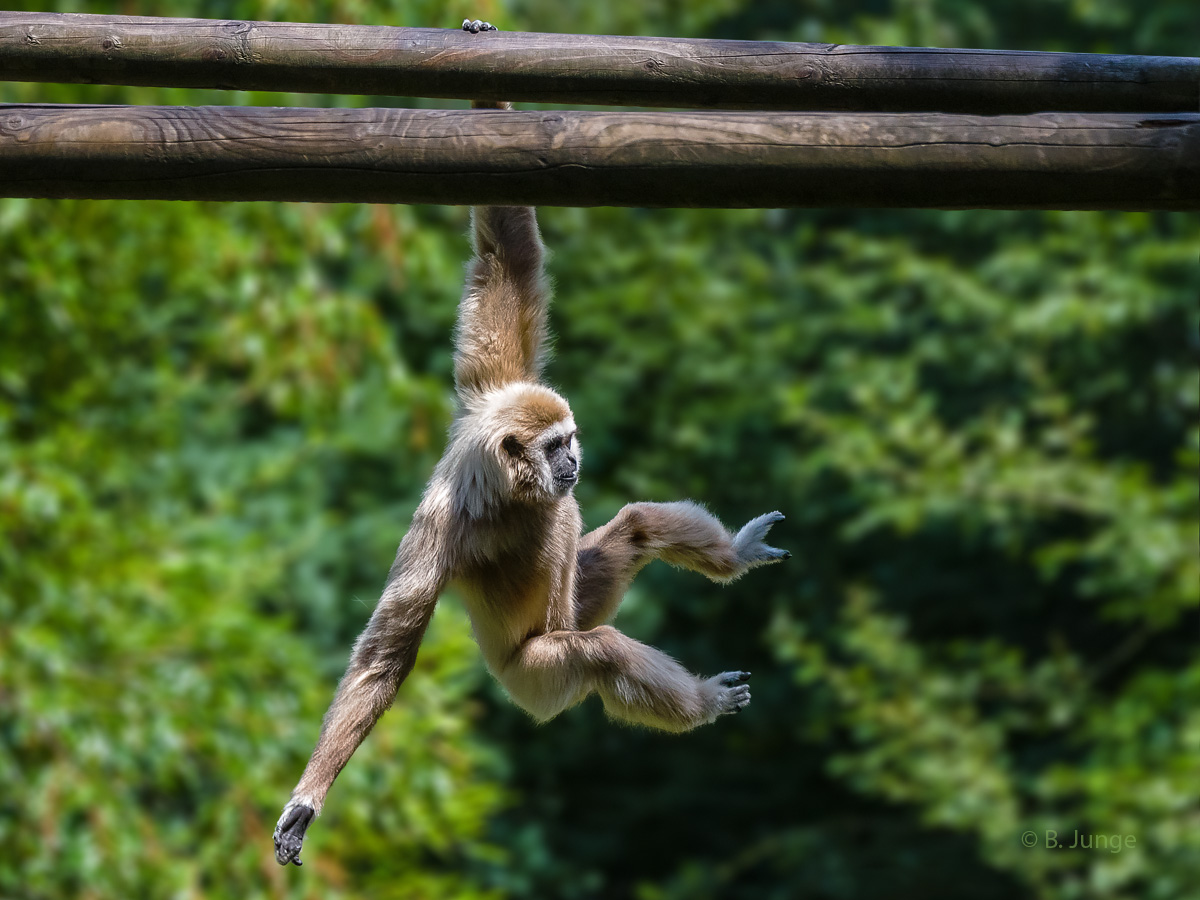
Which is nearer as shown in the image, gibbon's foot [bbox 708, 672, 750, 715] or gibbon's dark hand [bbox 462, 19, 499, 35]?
gibbon's dark hand [bbox 462, 19, 499, 35]

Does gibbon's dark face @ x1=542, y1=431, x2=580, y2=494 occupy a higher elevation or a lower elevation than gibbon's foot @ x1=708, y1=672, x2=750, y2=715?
higher

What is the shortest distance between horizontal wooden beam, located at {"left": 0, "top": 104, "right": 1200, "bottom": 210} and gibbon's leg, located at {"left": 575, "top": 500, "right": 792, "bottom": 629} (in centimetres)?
94

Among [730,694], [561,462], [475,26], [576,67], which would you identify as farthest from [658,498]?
[576,67]

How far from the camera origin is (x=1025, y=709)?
8.69 meters

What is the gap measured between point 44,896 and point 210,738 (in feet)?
3.18

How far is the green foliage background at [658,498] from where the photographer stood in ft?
19.0

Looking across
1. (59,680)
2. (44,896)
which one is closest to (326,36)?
(59,680)

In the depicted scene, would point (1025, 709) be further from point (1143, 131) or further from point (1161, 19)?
point (1143, 131)

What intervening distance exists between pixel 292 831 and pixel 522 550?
77 cm

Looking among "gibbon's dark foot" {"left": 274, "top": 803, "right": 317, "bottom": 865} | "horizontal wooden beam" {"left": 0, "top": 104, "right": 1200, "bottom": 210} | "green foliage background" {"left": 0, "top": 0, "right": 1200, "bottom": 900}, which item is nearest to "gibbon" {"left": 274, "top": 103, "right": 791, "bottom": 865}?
"gibbon's dark foot" {"left": 274, "top": 803, "right": 317, "bottom": 865}

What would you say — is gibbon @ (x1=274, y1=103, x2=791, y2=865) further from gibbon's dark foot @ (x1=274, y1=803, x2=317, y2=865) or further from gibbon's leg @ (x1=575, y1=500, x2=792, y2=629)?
gibbon's dark foot @ (x1=274, y1=803, x2=317, y2=865)

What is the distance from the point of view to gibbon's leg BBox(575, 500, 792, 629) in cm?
303

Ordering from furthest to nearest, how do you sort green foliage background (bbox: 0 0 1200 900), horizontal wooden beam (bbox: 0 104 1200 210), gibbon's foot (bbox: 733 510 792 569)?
green foliage background (bbox: 0 0 1200 900)
gibbon's foot (bbox: 733 510 792 569)
horizontal wooden beam (bbox: 0 104 1200 210)

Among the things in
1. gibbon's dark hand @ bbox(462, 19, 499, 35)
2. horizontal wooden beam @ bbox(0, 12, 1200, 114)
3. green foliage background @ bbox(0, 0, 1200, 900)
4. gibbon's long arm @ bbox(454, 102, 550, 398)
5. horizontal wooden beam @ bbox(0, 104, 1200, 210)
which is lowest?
green foliage background @ bbox(0, 0, 1200, 900)
